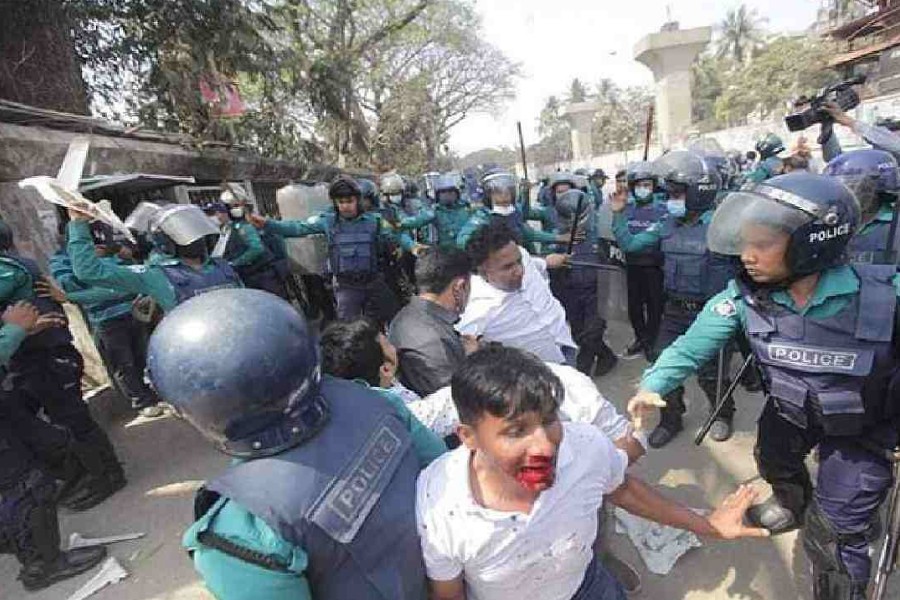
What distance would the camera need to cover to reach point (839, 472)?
1.78 metres

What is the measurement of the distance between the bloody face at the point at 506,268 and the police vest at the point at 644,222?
2.22 meters

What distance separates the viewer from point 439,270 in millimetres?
2201

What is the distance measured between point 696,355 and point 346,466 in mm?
1492

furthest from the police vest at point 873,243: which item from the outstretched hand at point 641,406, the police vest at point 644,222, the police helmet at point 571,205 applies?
the police helmet at point 571,205

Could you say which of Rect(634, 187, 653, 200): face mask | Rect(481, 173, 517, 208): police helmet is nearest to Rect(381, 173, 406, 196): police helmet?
Rect(481, 173, 517, 208): police helmet

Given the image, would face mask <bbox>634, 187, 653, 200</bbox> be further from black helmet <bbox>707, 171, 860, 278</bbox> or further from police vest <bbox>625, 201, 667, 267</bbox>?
black helmet <bbox>707, 171, 860, 278</bbox>

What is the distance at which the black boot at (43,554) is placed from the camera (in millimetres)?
2662

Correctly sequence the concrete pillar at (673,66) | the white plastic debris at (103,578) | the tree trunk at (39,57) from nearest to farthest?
the white plastic debris at (103,578) → the tree trunk at (39,57) → the concrete pillar at (673,66)

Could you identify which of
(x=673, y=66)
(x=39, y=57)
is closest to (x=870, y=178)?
(x=39, y=57)

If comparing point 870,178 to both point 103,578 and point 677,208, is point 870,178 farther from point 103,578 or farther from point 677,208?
point 103,578

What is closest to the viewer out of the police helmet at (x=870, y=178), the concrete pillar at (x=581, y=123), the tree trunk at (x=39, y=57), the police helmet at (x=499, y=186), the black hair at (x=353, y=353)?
the black hair at (x=353, y=353)

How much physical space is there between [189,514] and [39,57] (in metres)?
6.19

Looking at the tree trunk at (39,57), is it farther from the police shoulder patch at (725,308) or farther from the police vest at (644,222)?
the police shoulder patch at (725,308)

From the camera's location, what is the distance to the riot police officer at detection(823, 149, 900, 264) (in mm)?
2859
